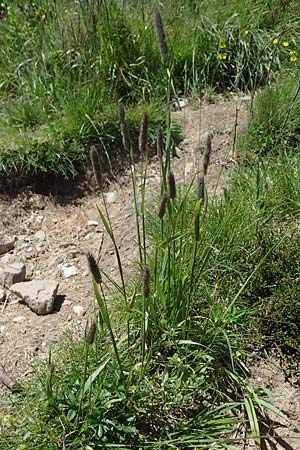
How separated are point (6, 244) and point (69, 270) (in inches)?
17.1

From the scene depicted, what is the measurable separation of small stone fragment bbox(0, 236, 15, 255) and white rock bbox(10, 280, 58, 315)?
0.41 m

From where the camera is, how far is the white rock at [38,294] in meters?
3.18

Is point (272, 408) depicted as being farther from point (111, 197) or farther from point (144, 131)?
point (111, 197)

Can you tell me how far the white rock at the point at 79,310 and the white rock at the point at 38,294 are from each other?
4.7 inches

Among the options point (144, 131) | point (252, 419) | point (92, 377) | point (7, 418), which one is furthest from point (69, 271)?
point (144, 131)

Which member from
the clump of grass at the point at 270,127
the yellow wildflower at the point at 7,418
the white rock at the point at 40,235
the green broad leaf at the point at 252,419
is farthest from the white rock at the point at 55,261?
the green broad leaf at the point at 252,419

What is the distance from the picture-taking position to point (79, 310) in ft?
10.5

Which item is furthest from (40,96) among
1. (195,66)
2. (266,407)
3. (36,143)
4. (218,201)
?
(266,407)

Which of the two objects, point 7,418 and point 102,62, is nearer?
point 7,418

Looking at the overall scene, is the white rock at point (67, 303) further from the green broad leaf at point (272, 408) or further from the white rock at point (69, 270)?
the green broad leaf at point (272, 408)

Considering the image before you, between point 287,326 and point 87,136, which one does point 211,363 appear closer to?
point 287,326

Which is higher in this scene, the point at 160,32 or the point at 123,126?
the point at 160,32

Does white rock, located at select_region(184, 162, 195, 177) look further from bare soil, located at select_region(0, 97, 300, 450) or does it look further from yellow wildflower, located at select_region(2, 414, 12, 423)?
yellow wildflower, located at select_region(2, 414, 12, 423)

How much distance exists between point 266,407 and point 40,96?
8.60 feet
